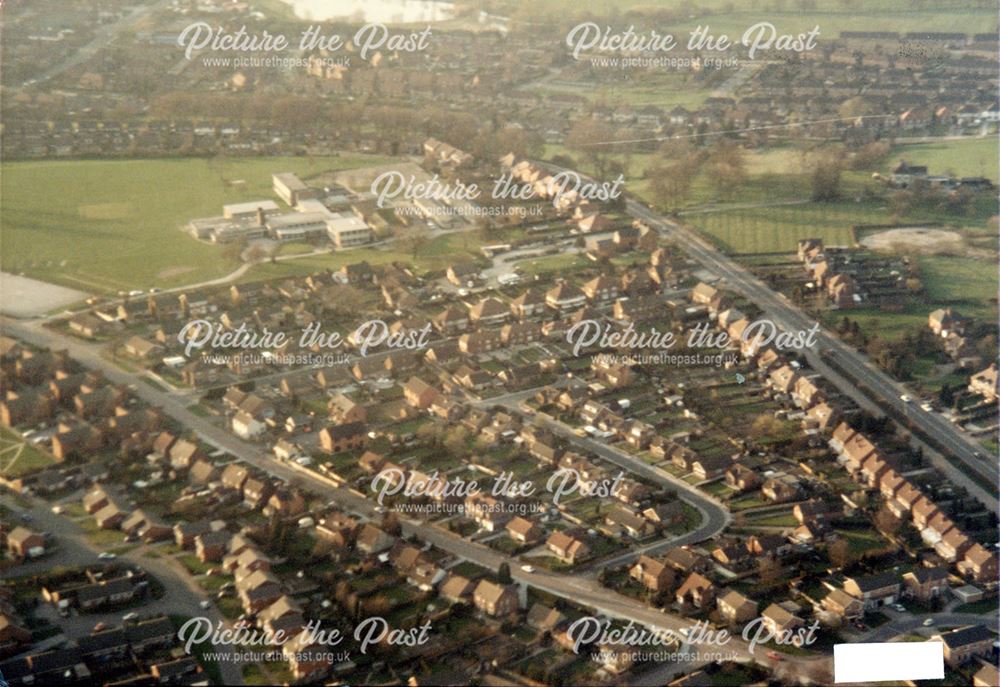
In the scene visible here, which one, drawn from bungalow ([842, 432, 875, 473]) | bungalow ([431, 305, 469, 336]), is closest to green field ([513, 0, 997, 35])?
Answer: bungalow ([431, 305, 469, 336])

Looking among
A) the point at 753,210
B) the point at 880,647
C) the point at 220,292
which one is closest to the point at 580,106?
the point at 753,210

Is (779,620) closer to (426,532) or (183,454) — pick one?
(426,532)

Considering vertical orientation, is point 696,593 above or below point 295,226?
below

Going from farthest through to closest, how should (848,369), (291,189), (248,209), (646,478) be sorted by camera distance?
(291,189)
(248,209)
(848,369)
(646,478)

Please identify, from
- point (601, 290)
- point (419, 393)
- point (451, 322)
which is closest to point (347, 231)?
point (451, 322)

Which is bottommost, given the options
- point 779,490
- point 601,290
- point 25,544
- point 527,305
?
point 25,544

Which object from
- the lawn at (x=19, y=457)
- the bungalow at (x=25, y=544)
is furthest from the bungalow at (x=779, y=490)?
the lawn at (x=19, y=457)

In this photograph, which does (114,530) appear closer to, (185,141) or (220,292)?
(220,292)
